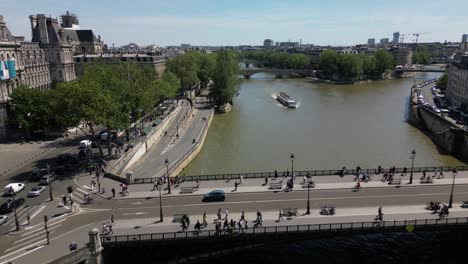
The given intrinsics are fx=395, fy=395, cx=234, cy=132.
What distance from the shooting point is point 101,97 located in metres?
44.9

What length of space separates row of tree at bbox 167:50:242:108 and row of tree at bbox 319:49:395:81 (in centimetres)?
5575

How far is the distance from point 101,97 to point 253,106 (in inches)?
2243

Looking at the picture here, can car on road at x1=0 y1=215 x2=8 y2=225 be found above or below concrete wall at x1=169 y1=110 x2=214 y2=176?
above

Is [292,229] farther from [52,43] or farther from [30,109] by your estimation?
[52,43]

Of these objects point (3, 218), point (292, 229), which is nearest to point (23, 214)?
point (3, 218)

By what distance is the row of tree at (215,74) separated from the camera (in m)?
88.9

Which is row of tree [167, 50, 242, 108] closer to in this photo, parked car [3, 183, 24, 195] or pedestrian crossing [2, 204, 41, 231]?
parked car [3, 183, 24, 195]

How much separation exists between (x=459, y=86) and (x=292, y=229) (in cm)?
6911

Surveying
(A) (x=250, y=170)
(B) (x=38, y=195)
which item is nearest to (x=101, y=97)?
(B) (x=38, y=195)

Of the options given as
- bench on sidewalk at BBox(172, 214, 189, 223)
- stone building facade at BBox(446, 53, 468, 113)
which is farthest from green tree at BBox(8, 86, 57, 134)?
stone building facade at BBox(446, 53, 468, 113)

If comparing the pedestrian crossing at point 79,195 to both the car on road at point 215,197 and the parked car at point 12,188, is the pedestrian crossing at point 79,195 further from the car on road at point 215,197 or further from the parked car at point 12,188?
the car on road at point 215,197

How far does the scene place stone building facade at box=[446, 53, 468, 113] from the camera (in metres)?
76.3

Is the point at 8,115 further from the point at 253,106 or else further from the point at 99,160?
the point at 253,106

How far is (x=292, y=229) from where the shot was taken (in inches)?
1076
